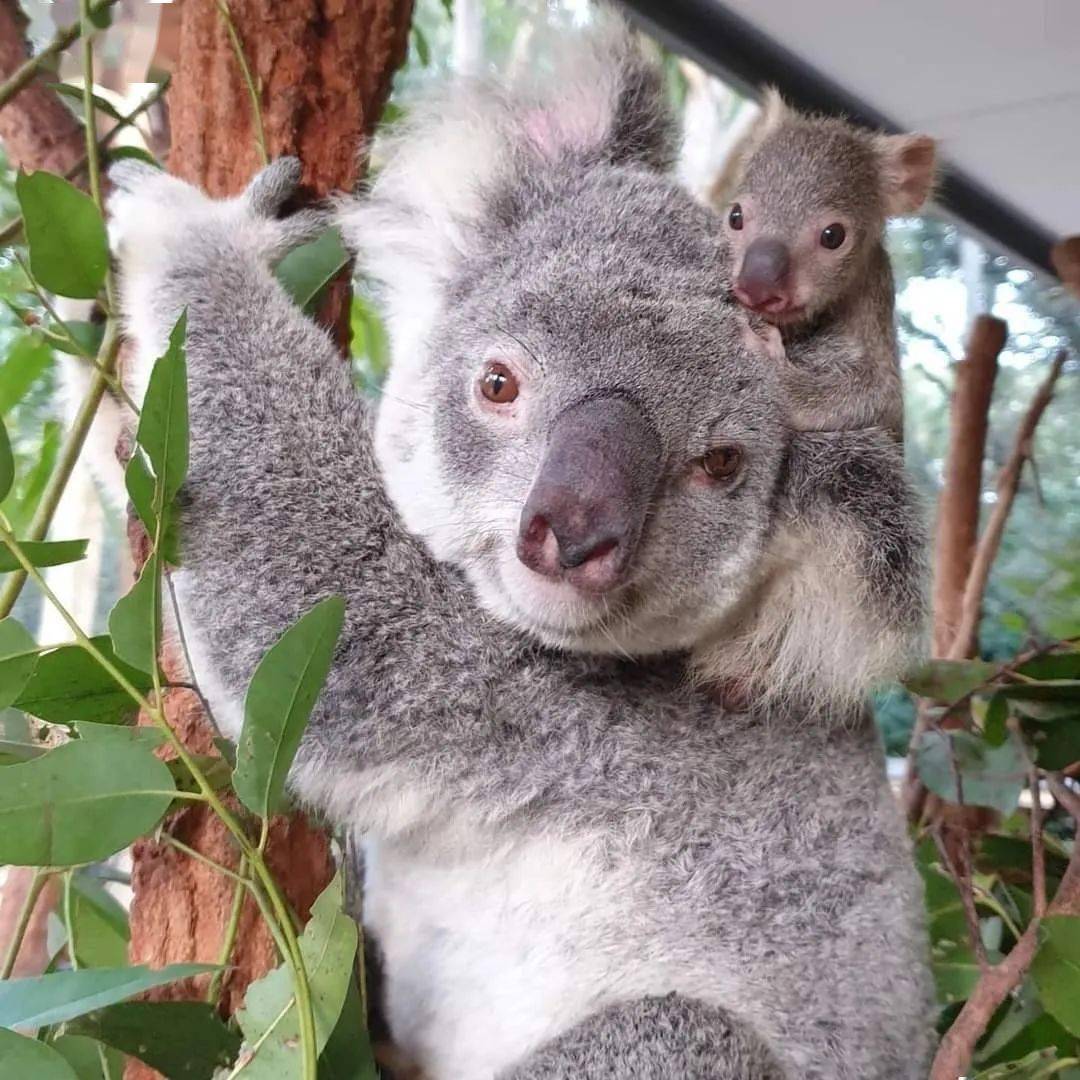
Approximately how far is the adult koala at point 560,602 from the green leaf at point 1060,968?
0.19 m

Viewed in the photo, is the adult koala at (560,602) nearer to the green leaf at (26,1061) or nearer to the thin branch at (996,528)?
the green leaf at (26,1061)

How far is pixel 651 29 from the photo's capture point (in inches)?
98.4

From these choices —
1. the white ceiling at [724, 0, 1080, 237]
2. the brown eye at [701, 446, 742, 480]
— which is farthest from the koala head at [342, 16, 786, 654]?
the white ceiling at [724, 0, 1080, 237]

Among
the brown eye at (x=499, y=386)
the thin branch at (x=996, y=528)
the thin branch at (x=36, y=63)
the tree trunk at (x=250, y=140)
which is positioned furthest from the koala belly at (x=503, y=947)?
the thin branch at (x=996, y=528)

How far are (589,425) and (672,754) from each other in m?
0.50

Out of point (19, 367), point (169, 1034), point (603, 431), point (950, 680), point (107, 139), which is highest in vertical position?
point (107, 139)

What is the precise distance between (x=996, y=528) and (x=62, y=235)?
219 cm

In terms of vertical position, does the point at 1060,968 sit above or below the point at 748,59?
below

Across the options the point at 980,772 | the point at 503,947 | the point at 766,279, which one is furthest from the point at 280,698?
the point at 980,772

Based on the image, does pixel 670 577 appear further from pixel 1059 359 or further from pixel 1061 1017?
pixel 1059 359

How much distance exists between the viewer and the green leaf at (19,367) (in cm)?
155

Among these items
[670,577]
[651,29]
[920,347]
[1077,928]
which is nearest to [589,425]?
[670,577]

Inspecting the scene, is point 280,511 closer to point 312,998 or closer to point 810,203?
point 312,998

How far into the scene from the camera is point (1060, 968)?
1.30 m
